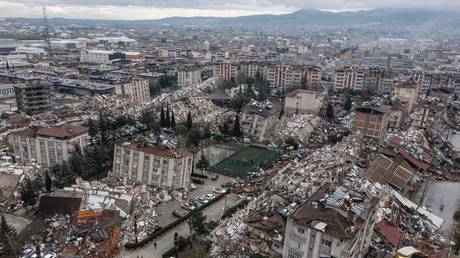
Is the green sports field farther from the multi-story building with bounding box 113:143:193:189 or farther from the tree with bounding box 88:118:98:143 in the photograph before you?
the tree with bounding box 88:118:98:143

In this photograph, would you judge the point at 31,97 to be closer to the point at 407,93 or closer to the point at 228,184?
the point at 228,184

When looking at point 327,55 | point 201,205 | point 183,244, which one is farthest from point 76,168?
point 327,55

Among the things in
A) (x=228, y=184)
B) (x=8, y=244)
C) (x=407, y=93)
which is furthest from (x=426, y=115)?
(x=8, y=244)

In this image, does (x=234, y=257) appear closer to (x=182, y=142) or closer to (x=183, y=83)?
(x=182, y=142)

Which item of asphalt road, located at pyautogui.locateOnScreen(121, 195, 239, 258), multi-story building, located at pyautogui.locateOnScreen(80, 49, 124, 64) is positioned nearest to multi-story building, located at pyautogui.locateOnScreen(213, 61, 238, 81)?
multi-story building, located at pyautogui.locateOnScreen(80, 49, 124, 64)

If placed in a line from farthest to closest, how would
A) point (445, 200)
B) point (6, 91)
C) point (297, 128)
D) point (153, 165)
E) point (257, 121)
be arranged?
1. point (6, 91)
2. point (257, 121)
3. point (297, 128)
4. point (445, 200)
5. point (153, 165)
